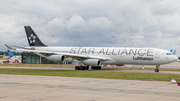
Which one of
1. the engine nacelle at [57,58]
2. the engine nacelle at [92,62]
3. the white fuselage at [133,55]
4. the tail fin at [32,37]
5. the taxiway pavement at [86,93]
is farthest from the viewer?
the tail fin at [32,37]

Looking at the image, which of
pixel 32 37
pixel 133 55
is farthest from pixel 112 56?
pixel 32 37

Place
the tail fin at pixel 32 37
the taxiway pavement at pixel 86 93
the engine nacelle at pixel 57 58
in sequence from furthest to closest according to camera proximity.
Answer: the tail fin at pixel 32 37
the engine nacelle at pixel 57 58
the taxiway pavement at pixel 86 93

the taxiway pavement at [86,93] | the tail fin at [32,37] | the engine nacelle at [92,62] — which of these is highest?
the tail fin at [32,37]

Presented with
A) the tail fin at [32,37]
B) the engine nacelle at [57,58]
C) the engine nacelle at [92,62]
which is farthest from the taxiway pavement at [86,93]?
the tail fin at [32,37]

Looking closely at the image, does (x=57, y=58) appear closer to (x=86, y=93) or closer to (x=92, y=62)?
(x=92, y=62)

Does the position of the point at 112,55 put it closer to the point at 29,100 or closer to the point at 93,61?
the point at 93,61

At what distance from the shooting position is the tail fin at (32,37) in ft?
166

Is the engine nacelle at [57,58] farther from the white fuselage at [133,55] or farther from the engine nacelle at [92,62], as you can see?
the white fuselage at [133,55]

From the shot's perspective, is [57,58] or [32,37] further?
[32,37]

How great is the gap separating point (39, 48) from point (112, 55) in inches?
687

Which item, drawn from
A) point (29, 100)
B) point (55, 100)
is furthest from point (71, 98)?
point (29, 100)

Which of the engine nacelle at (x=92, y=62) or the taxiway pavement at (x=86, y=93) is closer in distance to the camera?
A: the taxiway pavement at (x=86, y=93)

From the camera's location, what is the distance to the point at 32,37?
5069cm

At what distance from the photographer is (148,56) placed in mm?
38438
